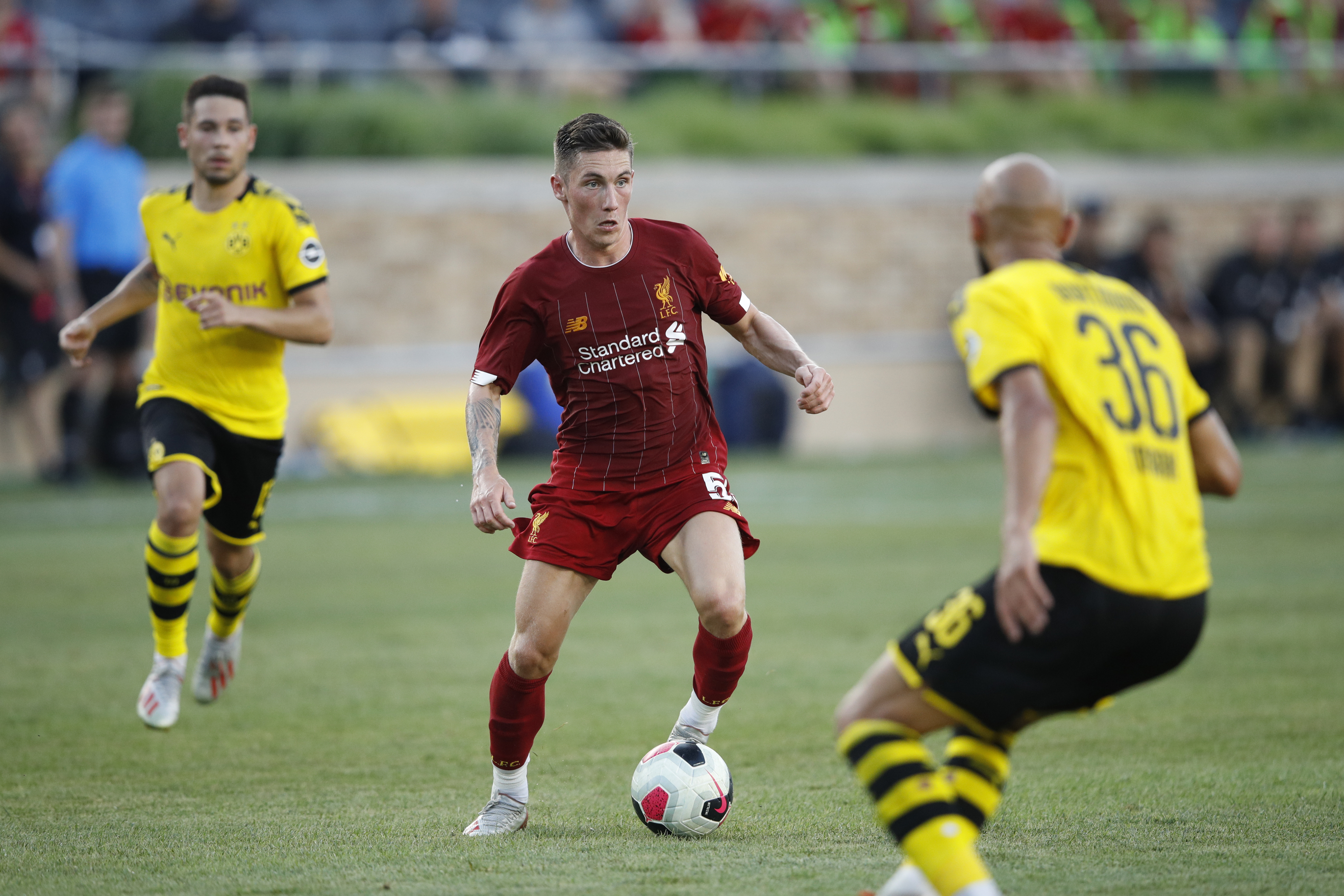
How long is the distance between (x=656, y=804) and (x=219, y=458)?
9.80 ft

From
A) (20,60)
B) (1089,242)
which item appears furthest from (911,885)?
(20,60)

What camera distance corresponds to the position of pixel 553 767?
6.16 m

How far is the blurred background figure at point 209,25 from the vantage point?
18531 mm

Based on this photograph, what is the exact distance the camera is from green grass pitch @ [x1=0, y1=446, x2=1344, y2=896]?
15.3 feet

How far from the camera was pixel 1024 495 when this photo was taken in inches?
142

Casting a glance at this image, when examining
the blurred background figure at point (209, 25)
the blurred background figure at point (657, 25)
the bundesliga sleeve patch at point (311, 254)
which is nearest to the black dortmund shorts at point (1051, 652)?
the bundesliga sleeve patch at point (311, 254)

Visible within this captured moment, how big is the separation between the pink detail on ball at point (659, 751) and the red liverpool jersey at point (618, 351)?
0.89 m

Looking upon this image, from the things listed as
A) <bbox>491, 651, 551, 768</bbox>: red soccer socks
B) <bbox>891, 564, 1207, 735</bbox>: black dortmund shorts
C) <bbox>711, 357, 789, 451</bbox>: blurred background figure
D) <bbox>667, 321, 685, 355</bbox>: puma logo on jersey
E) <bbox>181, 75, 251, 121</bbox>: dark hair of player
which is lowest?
<bbox>711, 357, 789, 451</bbox>: blurred background figure

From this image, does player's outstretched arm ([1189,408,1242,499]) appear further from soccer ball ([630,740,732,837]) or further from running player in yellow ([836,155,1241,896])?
soccer ball ([630,740,732,837])

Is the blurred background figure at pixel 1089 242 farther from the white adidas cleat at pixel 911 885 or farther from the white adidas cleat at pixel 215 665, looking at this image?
the white adidas cleat at pixel 911 885

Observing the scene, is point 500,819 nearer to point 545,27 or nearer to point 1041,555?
point 1041,555

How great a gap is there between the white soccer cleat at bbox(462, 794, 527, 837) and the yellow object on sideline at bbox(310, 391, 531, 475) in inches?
459

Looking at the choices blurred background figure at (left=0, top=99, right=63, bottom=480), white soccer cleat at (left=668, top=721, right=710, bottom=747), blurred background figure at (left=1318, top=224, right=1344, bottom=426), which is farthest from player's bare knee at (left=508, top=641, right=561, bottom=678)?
blurred background figure at (left=1318, top=224, right=1344, bottom=426)

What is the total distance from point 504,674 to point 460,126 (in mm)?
14991
